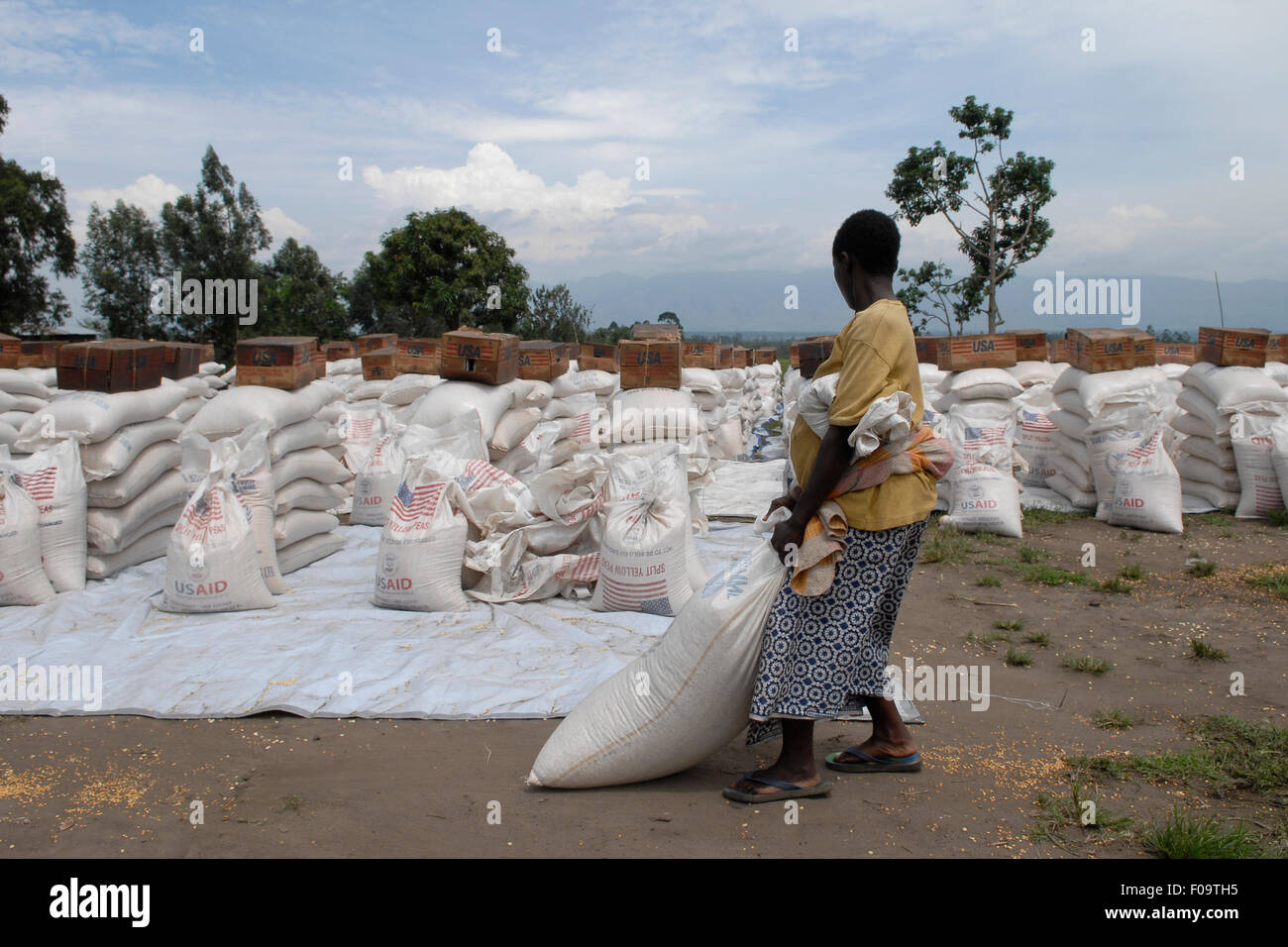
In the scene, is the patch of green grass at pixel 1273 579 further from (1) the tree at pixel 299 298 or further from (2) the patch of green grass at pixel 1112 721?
(1) the tree at pixel 299 298

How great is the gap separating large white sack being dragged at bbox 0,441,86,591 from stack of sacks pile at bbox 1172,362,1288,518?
6648mm

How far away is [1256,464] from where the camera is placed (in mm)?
5848

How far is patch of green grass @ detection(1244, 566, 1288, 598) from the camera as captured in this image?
13.4 feet

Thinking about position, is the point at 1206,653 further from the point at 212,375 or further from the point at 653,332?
the point at 212,375

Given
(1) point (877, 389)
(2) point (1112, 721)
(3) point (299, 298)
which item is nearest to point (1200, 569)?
(2) point (1112, 721)

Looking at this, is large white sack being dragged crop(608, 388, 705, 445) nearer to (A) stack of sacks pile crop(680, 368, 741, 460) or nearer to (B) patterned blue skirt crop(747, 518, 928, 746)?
(A) stack of sacks pile crop(680, 368, 741, 460)

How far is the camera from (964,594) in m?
4.30

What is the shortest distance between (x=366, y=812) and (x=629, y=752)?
2.18ft

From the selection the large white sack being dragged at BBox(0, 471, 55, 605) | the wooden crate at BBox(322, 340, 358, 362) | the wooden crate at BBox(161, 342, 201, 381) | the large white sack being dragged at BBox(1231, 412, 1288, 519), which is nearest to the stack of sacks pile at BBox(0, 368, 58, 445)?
the wooden crate at BBox(161, 342, 201, 381)

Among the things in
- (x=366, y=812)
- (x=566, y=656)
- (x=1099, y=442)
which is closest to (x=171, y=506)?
(x=566, y=656)

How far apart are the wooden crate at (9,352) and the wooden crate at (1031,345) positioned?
735 centimetres

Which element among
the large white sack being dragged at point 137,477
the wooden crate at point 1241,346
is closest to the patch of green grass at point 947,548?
the wooden crate at point 1241,346

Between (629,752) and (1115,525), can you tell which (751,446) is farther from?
(629,752)

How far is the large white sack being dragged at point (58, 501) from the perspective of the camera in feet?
13.1
